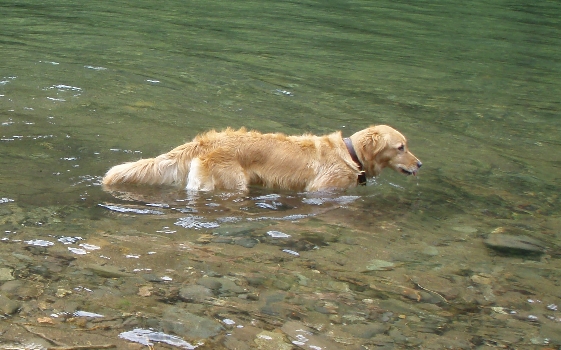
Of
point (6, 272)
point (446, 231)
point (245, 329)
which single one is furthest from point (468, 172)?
point (6, 272)

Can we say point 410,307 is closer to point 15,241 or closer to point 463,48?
point 15,241

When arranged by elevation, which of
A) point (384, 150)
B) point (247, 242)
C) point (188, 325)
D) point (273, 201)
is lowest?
point (273, 201)

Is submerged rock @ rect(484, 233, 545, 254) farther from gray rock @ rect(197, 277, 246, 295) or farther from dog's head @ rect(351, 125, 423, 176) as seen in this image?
gray rock @ rect(197, 277, 246, 295)

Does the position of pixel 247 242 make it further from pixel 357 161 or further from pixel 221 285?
pixel 357 161

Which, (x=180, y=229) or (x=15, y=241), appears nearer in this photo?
(x=15, y=241)

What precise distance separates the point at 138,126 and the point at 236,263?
4.41 metres

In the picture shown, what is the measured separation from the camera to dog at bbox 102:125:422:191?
6953mm

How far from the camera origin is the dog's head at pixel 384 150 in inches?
303

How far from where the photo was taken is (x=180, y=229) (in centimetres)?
571

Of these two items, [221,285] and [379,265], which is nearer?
[221,285]

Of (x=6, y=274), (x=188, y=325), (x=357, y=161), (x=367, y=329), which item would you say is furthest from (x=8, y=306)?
(x=357, y=161)

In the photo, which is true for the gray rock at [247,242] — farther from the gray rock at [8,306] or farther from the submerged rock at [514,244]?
the submerged rock at [514,244]

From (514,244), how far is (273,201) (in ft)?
7.60

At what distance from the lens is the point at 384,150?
25.3ft
